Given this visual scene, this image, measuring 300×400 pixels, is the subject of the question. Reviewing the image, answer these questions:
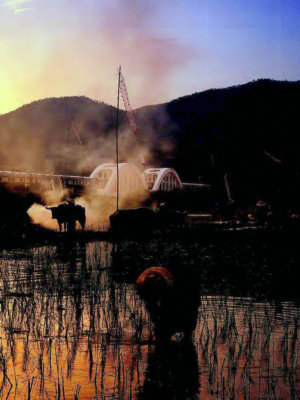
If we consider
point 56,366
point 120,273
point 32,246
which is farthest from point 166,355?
point 32,246

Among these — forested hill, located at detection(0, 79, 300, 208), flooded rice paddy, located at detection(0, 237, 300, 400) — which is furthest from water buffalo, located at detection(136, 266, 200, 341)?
forested hill, located at detection(0, 79, 300, 208)

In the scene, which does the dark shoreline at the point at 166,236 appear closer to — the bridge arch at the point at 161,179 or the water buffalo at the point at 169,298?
the water buffalo at the point at 169,298

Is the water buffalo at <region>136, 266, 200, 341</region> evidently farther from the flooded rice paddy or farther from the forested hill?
the forested hill

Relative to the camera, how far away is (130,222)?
30.4 metres

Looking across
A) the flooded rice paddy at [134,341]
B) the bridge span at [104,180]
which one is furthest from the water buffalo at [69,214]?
the flooded rice paddy at [134,341]

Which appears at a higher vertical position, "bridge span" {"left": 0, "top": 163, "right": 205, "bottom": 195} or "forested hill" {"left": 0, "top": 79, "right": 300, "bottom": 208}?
"forested hill" {"left": 0, "top": 79, "right": 300, "bottom": 208}

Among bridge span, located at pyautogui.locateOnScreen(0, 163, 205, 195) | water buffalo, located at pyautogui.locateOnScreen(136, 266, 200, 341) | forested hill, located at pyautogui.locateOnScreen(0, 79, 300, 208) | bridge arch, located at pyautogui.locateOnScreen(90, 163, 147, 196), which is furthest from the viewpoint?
forested hill, located at pyautogui.locateOnScreen(0, 79, 300, 208)

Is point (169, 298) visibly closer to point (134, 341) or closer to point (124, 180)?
point (134, 341)

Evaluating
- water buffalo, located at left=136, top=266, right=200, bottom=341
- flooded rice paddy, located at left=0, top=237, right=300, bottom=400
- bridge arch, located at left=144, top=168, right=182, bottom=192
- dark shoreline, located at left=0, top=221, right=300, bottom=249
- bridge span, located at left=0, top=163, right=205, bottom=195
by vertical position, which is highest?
bridge arch, located at left=144, top=168, right=182, bottom=192

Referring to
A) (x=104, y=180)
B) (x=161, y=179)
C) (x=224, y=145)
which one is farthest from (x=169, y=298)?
(x=224, y=145)

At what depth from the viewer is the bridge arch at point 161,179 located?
378ft

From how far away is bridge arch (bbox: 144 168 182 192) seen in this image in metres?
115

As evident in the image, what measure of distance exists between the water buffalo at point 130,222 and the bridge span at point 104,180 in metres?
12.1

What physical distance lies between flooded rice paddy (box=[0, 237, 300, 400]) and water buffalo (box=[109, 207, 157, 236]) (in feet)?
46.6
